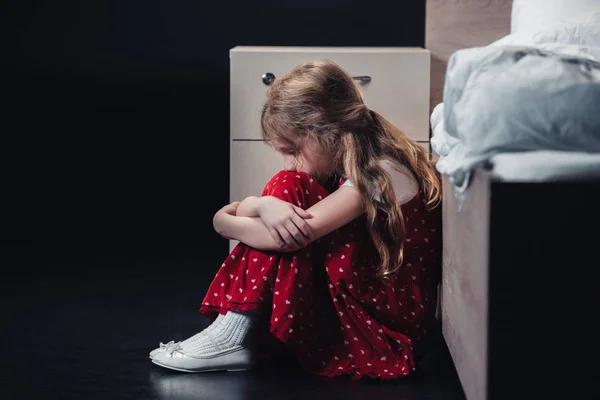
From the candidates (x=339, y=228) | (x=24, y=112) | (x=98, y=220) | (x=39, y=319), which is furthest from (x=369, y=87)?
(x=24, y=112)

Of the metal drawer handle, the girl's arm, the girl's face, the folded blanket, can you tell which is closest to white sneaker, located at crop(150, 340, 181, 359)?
the girl's arm

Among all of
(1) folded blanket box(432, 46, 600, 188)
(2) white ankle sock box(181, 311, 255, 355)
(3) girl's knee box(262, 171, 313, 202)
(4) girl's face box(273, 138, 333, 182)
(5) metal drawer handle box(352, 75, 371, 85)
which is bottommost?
(2) white ankle sock box(181, 311, 255, 355)

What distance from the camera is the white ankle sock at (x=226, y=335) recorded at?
4.87 ft

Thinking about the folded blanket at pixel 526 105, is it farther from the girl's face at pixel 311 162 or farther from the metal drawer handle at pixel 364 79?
the metal drawer handle at pixel 364 79

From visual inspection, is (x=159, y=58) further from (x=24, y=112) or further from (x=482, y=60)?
(x=482, y=60)

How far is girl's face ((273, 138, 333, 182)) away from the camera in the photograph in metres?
1.60

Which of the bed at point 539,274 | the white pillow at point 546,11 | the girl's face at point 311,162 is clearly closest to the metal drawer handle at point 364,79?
the white pillow at point 546,11

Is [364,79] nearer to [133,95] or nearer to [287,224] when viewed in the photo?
[287,224]

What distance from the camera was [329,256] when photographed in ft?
4.92

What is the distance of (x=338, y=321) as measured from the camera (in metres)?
1.54

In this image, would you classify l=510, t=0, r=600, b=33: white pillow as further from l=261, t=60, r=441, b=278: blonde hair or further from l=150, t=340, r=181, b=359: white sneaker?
l=150, t=340, r=181, b=359: white sneaker

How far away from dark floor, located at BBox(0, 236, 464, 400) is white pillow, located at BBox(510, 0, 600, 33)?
685 millimetres

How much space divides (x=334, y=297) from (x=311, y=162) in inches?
10.4

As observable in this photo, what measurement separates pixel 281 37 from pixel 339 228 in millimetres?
1490
